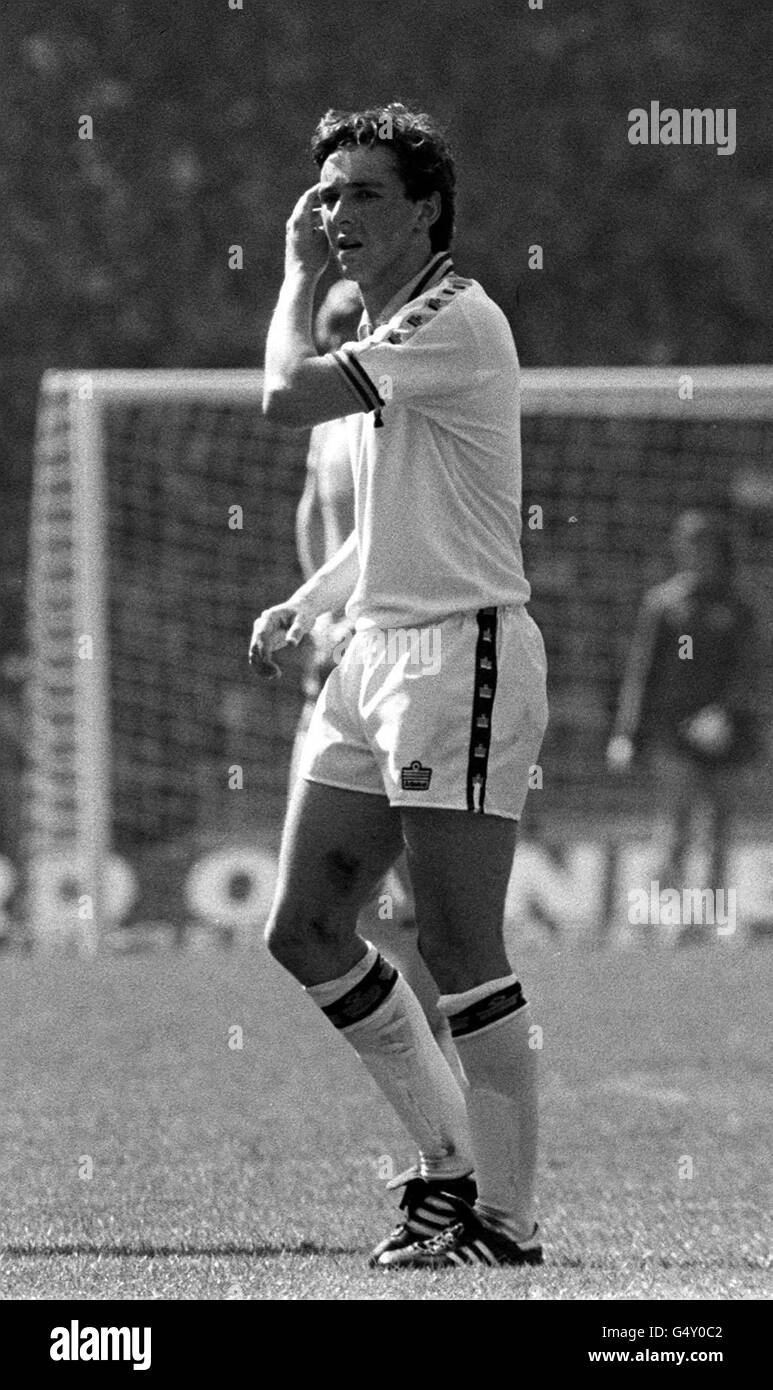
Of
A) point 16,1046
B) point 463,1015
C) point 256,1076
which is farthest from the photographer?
point 16,1046

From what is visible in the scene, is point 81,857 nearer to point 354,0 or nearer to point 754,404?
point 754,404

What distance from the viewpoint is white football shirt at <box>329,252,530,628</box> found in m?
5.59

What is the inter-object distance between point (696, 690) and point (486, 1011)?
10546 mm

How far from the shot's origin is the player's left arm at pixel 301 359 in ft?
17.9

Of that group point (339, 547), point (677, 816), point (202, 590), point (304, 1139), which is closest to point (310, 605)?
point (339, 547)

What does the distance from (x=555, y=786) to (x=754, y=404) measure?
162 inches

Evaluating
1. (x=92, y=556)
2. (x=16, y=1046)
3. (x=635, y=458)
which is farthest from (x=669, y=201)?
(x=16, y=1046)

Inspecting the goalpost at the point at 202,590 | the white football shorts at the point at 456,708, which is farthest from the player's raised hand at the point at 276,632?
the goalpost at the point at 202,590

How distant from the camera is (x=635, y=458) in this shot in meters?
19.0

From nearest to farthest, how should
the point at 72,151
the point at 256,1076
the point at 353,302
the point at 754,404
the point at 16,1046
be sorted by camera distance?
the point at 353,302, the point at 256,1076, the point at 16,1046, the point at 754,404, the point at 72,151

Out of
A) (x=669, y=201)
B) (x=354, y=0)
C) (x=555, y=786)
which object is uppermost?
(x=354, y=0)

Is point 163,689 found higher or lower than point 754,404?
lower

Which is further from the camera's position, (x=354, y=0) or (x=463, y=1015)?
(x=354, y=0)

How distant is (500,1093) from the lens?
5.70 metres
